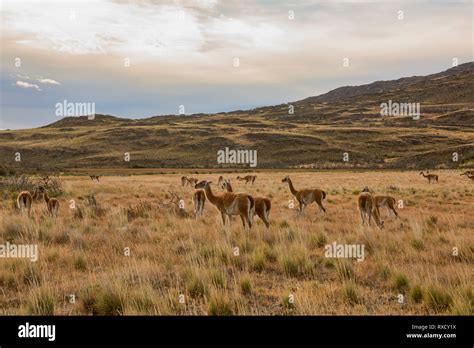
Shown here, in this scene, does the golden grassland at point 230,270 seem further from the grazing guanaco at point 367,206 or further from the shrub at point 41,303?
the grazing guanaco at point 367,206

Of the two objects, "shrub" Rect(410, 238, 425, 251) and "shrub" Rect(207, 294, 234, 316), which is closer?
"shrub" Rect(207, 294, 234, 316)

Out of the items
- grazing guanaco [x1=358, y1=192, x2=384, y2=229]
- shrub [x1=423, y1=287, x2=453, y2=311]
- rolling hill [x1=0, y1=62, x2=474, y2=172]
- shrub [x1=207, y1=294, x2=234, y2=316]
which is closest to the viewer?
shrub [x1=207, y1=294, x2=234, y2=316]

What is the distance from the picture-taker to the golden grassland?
5.88 metres

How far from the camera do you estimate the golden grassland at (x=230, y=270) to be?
231 inches

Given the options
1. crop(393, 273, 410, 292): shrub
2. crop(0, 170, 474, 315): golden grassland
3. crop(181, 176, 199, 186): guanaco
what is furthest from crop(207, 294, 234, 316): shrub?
crop(181, 176, 199, 186): guanaco

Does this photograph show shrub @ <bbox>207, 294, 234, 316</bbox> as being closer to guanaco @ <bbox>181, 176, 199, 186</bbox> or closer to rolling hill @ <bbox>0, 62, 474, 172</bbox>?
guanaco @ <bbox>181, 176, 199, 186</bbox>

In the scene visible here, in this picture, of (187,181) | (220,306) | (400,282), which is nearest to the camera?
(220,306)

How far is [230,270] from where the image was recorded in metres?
8.21

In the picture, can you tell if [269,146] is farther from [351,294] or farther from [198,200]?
[351,294]

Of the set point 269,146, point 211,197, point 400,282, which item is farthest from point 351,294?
point 269,146

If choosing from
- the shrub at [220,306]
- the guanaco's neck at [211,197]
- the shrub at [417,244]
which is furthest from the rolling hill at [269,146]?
the shrub at [220,306]

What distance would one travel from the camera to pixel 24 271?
25.6ft
